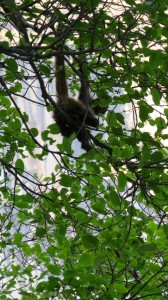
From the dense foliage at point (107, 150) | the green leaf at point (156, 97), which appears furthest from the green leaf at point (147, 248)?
the green leaf at point (156, 97)

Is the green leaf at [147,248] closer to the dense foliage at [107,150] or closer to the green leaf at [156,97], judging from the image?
the dense foliage at [107,150]

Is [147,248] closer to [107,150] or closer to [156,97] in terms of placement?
[156,97]

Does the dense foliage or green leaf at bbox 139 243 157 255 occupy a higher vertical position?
the dense foliage

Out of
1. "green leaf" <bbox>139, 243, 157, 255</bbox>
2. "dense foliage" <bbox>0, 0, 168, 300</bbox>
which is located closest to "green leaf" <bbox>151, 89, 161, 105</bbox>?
"dense foliage" <bbox>0, 0, 168, 300</bbox>

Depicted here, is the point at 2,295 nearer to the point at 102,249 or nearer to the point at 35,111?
the point at 102,249

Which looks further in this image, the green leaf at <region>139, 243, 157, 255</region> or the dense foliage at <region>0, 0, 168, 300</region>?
the dense foliage at <region>0, 0, 168, 300</region>

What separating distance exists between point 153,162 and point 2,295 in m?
1.61

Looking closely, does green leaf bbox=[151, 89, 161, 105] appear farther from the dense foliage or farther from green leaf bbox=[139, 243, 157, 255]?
green leaf bbox=[139, 243, 157, 255]

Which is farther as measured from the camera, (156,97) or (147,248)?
(156,97)

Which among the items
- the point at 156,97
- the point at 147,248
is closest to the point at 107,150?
the point at 156,97

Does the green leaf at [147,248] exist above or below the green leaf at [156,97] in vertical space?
below

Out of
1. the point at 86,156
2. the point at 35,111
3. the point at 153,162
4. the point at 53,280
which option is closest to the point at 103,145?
the point at 86,156

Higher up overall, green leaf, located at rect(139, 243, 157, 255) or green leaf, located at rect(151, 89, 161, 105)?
green leaf, located at rect(151, 89, 161, 105)

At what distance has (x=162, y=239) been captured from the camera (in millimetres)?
3051
